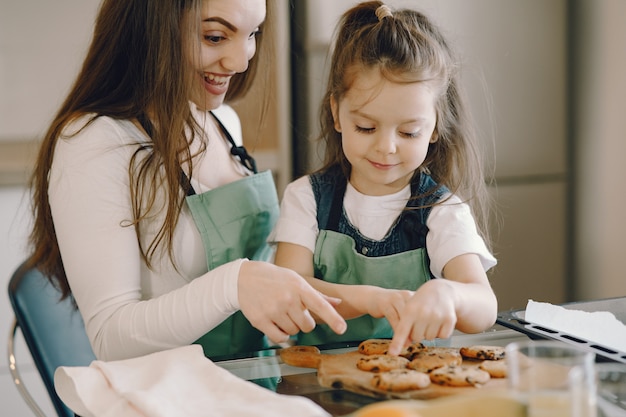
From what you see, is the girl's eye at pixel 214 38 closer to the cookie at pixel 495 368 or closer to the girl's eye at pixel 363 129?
the girl's eye at pixel 363 129

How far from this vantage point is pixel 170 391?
80cm

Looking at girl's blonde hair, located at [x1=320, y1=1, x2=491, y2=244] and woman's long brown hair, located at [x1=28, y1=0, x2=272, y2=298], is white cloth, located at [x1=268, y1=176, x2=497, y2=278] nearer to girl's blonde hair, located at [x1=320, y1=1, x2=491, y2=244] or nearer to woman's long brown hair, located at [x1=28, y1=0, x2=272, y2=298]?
girl's blonde hair, located at [x1=320, y1=1, x2=491, y2=244]

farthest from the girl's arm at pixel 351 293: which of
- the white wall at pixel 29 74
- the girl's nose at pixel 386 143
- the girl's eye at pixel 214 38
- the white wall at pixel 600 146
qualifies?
the white wall at pixel 600 146

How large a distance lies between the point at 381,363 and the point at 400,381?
68 mm

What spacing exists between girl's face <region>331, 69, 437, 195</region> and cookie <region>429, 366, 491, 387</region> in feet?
1.37

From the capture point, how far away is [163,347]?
1099 millimetres

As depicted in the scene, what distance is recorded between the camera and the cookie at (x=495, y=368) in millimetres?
844

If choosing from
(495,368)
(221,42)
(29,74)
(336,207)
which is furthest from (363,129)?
(29,74)

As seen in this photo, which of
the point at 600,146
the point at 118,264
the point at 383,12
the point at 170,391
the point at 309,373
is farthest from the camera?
the point at 600,146

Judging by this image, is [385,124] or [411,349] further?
[385,124]

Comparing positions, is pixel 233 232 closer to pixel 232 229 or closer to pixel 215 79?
pixel 232 229

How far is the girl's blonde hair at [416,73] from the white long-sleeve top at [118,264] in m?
0.29

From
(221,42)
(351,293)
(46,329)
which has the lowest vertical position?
(46,329)

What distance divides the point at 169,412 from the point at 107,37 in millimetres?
714
